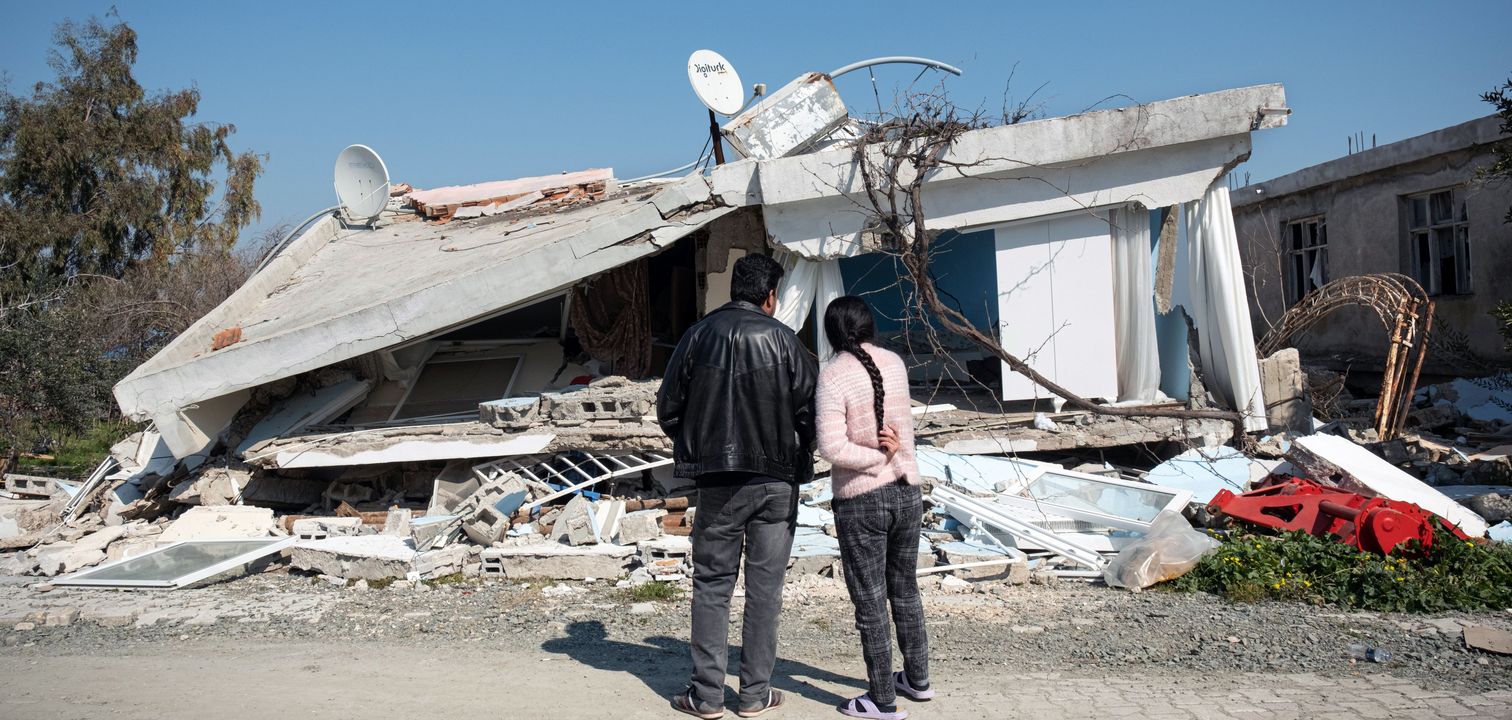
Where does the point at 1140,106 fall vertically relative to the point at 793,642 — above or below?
above

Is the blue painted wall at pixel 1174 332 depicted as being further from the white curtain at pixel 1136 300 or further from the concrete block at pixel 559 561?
the concrete block at pixel 559 561

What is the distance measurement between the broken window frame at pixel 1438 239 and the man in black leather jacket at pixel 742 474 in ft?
42.8

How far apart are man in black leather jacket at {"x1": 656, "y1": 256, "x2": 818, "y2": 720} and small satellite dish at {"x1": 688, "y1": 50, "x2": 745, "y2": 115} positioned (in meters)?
6.78

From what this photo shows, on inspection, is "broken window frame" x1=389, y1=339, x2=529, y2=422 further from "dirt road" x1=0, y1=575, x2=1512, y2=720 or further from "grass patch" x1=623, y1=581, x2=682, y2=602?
"grass patch" x1=623, y1=581, x2=682, y2=602

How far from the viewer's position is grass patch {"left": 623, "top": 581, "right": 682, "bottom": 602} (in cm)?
585

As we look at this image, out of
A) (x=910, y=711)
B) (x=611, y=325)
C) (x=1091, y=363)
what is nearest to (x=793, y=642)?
(x=910, y=711)

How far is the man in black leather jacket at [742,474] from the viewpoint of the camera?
11.6 ft

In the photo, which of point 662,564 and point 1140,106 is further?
point 1140,106

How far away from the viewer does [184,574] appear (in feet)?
21.7

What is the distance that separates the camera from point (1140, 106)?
25.3ft

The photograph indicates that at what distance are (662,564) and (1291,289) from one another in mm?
14302

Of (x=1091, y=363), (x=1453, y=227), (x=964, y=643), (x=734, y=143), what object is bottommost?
(x=964, y=643)

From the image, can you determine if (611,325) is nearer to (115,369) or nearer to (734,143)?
(734,143)

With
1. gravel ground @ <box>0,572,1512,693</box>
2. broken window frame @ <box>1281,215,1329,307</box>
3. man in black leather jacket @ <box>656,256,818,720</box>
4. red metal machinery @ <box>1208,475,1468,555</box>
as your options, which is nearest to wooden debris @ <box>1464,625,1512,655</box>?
gravel ground @ <box>0,572,1512,693</box>
